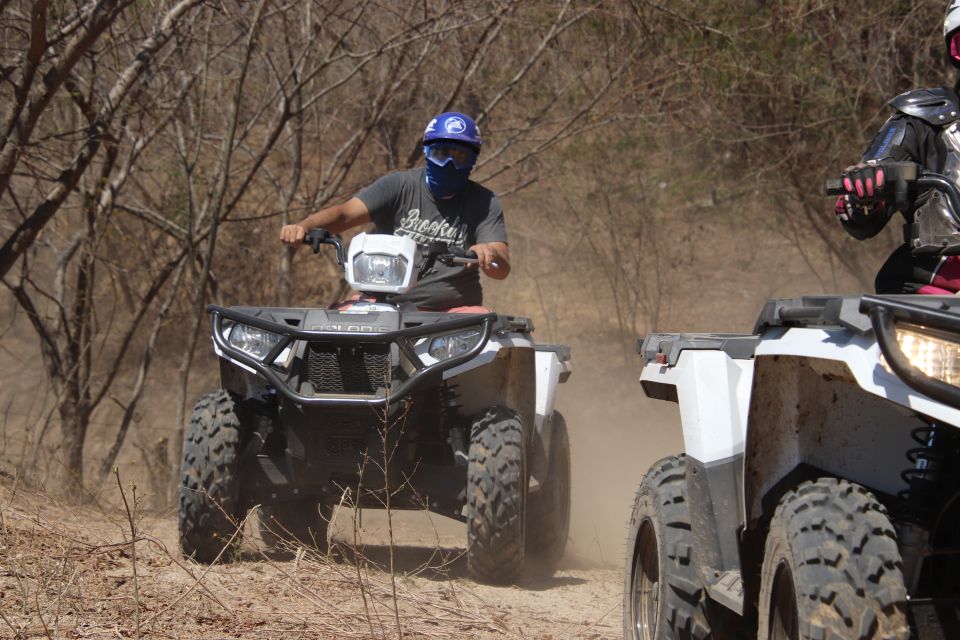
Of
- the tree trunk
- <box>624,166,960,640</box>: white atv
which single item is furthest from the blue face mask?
the tree trunk

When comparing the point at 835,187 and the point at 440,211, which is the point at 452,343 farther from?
the point at 835,187

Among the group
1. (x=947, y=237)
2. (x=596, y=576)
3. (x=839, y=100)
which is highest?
(x=839, y=100)

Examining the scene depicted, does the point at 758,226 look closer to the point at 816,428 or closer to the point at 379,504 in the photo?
the point at 379,504

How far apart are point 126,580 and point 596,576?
8.74ft

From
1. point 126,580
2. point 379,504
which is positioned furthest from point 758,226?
point 126,580

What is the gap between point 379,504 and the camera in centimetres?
623

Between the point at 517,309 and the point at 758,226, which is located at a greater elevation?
the point at 758,226

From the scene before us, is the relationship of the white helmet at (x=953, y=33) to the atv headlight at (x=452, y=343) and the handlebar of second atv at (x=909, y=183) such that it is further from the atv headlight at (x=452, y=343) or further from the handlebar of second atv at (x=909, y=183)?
the atv headlight at (x=452, y=343)

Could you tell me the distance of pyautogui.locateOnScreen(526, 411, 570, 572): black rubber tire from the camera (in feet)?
22.6

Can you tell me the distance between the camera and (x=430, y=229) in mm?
6805

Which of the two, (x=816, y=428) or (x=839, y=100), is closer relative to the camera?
(x=816, y=428)

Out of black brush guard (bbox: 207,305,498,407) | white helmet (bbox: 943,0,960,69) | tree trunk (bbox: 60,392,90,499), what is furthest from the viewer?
tree trunk (bbox: 60,392,90,499)

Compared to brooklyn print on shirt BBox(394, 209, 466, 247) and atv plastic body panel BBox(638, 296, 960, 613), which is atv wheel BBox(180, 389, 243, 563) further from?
atv plastic body panel BBox(638, 296, 960, 613)

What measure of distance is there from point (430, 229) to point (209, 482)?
1881 millimetres
